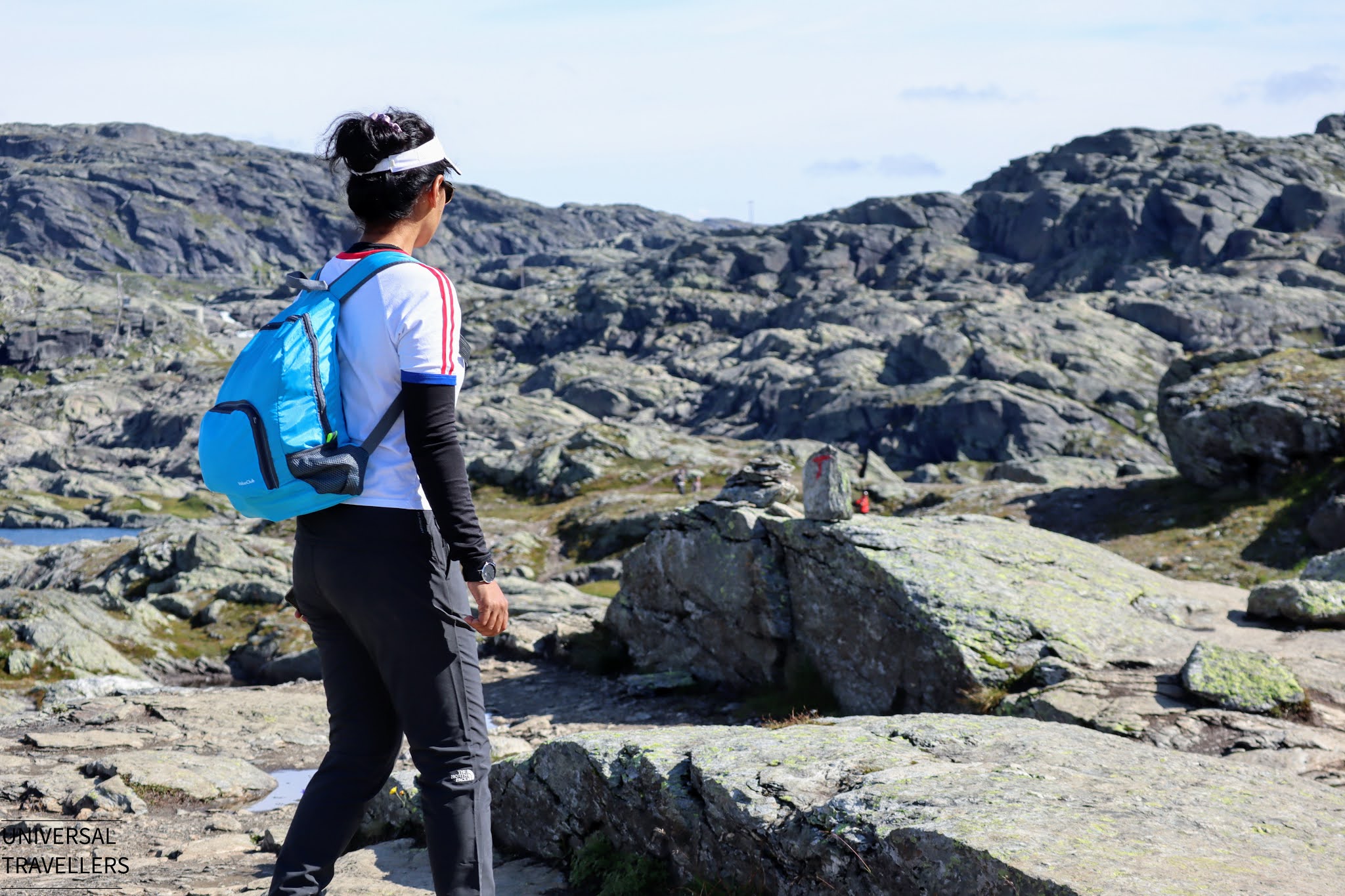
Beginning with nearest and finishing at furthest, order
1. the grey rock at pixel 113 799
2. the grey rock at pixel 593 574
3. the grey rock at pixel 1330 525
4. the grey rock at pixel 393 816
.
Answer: the grey rock at pixel 393 816
the grey rock at pixel 113 799
the grey rock at pixel 1330 525
the grey rock at pixel 593 574

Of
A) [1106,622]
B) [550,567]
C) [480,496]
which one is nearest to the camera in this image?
[1106,622]

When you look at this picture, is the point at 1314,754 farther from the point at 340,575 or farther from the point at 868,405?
the point at 868,405

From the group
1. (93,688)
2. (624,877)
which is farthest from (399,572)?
(93,688)

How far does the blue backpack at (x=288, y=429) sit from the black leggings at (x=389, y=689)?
27cm

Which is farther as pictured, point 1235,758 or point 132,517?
point 132,517

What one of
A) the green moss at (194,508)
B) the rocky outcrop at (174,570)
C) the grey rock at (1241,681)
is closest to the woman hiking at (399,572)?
the grey rock at (1241,681)

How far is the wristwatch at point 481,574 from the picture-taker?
5.10 meters

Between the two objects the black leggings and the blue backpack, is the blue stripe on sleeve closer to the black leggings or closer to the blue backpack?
the blue backpack

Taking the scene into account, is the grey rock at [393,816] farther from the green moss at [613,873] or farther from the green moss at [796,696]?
the green moss at [796,696]

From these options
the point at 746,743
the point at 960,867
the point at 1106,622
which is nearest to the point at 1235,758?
the point at 1106,622

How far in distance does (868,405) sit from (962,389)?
18.9 meters

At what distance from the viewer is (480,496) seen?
83.4 meters

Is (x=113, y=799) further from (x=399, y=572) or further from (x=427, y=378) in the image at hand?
(x=427, y=378)

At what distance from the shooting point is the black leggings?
504 cm
